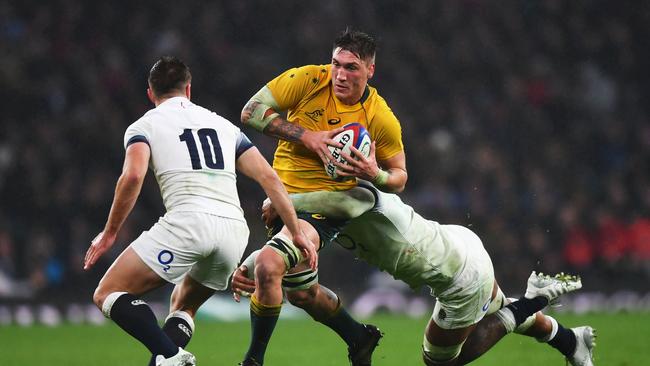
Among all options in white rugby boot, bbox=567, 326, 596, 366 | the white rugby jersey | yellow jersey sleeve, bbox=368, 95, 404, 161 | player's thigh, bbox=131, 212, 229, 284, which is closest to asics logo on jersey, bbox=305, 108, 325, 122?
yellow jersey sleeve, bbox=368, 95, 404, 161

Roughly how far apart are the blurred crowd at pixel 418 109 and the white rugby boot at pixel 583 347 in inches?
281

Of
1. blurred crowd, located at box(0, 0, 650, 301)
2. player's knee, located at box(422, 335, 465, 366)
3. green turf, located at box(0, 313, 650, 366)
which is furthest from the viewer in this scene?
blurred crowd, located at box(0, 0, 650, 301)

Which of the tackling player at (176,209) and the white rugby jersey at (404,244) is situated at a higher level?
the white rugby jersey at (404,244)

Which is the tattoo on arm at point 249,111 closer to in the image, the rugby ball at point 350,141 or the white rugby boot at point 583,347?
the rugby ball at point 350,141

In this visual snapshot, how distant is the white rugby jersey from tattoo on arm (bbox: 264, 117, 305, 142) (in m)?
0.55

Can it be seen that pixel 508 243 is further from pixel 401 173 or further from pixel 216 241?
pixel 216 241

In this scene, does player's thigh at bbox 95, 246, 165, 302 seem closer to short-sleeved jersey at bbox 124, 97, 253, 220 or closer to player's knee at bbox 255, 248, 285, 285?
short-sleeved jersey at bbox 124, 97, 253, 220

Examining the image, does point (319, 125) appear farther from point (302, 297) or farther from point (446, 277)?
point (446, 277)

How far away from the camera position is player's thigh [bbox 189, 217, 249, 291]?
6.10 meters

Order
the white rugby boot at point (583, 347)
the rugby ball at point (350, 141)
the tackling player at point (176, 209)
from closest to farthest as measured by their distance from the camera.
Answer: the tackling player at point (176, 209) → the rugby ball at point (350, 141) → the white rugby boot at point (583, 347)

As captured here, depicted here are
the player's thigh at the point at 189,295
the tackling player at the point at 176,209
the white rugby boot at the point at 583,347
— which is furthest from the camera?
the white rugby boot at the point at 583,347

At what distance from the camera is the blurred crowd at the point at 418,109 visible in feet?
47.5

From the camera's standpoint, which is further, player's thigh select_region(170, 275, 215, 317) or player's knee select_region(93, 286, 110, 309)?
player's thigh select_region(170, 275, 215, 317)

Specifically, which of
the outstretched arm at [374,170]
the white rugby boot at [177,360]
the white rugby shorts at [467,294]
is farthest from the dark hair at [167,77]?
the white rugby shorts at [467,294]
